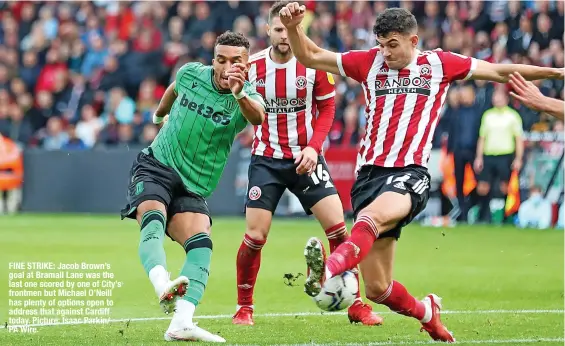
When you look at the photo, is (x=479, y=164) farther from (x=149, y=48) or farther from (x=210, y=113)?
(x=210, y=113)

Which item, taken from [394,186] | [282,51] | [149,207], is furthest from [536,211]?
[149,207]

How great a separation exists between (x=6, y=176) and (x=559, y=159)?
9.77 meters

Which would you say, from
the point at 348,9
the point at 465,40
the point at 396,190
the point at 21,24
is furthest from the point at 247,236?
the point at 21,24

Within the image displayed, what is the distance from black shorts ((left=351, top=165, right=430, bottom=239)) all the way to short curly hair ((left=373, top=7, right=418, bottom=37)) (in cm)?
92

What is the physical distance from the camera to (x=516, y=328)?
8.09 metres

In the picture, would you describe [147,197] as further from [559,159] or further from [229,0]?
[229,0]

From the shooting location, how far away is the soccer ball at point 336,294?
669cm

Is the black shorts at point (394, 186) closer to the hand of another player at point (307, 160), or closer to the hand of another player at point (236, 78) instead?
the hand of another player at point (307, 160)

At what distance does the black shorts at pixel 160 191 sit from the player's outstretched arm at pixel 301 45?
1.27 m

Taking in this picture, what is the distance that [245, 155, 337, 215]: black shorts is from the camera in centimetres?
905

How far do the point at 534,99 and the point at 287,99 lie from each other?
275 cm

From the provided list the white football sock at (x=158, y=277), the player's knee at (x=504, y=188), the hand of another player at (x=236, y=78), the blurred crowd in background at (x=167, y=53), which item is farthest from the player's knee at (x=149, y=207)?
the player's knee at (x=504, y=188)

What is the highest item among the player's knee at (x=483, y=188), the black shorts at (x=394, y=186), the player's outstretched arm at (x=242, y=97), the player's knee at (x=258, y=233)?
the player's outstretched arm at (x=242, y=97)

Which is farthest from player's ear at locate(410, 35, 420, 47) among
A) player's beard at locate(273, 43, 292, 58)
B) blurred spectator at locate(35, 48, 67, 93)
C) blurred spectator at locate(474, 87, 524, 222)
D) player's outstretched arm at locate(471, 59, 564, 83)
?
blurred spectator at locate(35, 48, 67, 93)
